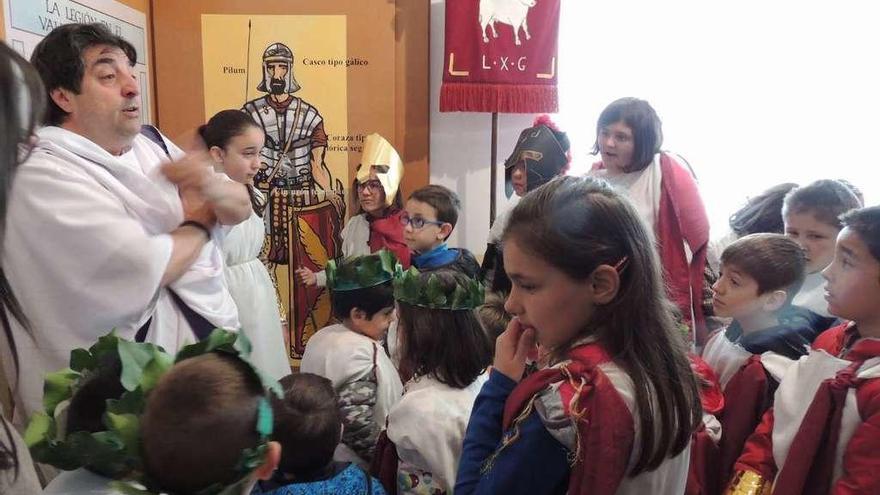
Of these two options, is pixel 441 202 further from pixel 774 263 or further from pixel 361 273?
pixel 774 263

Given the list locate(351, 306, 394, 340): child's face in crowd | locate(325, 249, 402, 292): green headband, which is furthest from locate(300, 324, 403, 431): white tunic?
locate(325, 249, 402, 292): green headband

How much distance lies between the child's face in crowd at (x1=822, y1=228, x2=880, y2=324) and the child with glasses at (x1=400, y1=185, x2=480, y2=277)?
1.41 metres

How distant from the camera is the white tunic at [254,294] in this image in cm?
237

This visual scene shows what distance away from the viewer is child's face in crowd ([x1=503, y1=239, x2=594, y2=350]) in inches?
36.5

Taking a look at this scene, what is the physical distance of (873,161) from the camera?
3.37 meters

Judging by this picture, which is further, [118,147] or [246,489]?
[118,147]

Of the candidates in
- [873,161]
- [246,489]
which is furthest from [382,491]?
[873,161]

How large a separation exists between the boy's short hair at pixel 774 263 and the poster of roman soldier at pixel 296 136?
2.21 metres

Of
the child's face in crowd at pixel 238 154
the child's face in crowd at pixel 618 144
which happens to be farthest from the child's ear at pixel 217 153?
the child's face in crowd at pixel 618 144

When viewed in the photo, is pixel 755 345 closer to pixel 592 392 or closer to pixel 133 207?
pixel 592 392

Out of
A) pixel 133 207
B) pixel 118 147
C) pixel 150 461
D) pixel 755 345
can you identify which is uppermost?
pixel 118 147

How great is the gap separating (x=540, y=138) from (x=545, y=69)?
1.84ft

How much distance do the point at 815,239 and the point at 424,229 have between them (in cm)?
138

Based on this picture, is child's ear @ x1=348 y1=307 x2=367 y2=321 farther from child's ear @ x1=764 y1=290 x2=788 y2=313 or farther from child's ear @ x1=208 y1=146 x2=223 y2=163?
child's ear @ x1=764 y1=290 x2=788 y2=313
